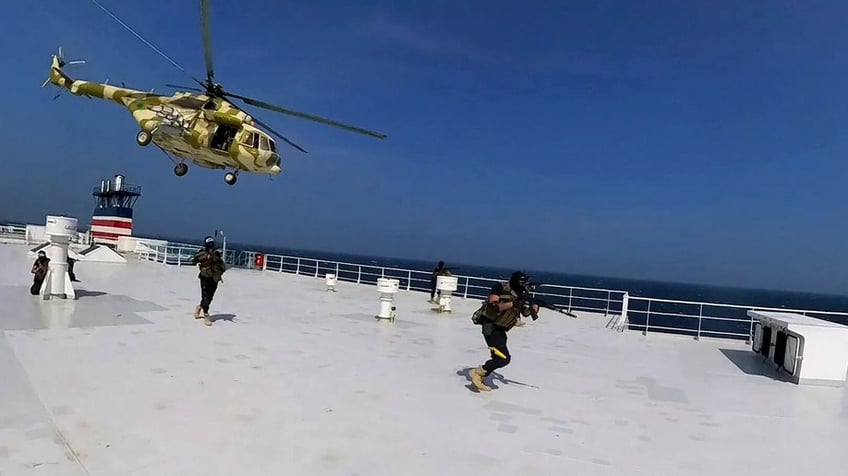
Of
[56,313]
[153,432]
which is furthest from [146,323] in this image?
[153,432]

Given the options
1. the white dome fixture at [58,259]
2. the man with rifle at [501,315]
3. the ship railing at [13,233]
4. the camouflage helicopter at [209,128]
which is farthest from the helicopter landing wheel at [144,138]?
the ship railing at [13,233]

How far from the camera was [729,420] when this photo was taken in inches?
231

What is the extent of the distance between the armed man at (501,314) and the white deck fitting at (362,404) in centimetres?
43

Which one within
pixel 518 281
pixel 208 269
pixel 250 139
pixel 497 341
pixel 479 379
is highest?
pixel 250 139

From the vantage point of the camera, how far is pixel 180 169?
19094 millimetres

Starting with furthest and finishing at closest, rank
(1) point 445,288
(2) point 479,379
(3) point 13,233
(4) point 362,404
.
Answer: (3) point 13,233
(1) point 445,288
(2) point 479,379
(4) point 362,404

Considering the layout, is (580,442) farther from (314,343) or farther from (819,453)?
(314,343)

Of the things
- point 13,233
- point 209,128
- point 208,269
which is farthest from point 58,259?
point 13,233

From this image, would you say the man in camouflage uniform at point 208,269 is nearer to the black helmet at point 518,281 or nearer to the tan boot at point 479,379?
the tan boot at point 479,379

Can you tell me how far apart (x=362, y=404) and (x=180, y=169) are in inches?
647

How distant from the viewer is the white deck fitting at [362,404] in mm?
4000

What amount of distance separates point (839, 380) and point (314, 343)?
25.2 ft

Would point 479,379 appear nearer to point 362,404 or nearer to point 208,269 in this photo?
point 362,404

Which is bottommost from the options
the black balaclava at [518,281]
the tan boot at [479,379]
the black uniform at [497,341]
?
the tan boot at [479,379]
